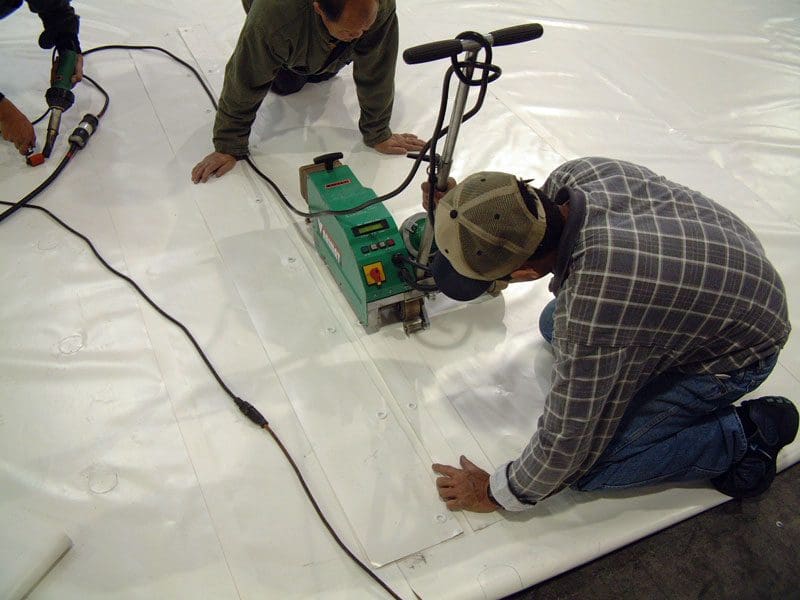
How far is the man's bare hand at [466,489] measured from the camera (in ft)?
4.06

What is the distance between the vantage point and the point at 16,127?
1.82 m

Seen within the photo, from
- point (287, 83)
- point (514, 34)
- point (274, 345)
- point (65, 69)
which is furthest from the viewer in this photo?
point (287, 83)

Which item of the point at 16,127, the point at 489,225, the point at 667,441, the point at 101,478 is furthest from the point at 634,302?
the point at 16,127

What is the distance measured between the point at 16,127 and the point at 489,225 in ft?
5.35

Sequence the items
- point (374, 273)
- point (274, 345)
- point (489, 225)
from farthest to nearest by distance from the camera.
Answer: point (274, 345) < point (374, 273) < point (489, 225)

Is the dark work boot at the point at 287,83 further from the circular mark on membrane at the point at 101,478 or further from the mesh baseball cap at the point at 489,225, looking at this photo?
the circular mark on membrane at the point at 101,478

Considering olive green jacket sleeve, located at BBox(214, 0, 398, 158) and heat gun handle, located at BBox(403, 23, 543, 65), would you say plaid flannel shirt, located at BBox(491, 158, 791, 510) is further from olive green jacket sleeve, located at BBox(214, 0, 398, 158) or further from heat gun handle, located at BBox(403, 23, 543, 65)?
olive green jacket sleeve, located at BBox(214, 0, 398, 158)

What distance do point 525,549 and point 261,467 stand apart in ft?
1.93

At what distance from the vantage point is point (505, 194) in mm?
972

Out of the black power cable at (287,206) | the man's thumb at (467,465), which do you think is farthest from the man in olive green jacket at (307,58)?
the man's thumb at (467,465)

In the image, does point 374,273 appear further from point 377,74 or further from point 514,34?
point 377,74

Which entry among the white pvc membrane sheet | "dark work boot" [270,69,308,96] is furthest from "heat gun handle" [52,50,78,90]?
"dark work boot" [270,69,308,96]

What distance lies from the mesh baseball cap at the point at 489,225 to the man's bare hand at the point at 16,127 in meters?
1.50

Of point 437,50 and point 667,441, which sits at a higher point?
point 437,50
